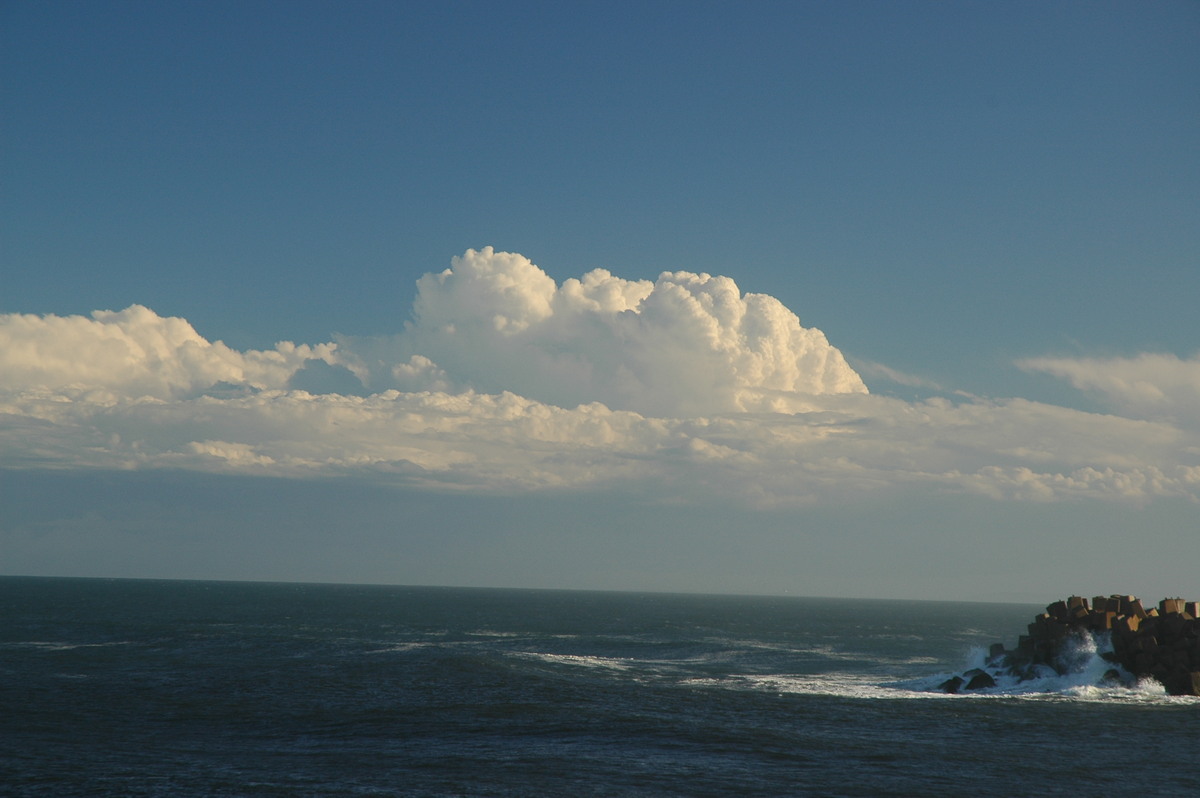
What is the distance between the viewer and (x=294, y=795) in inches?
1102

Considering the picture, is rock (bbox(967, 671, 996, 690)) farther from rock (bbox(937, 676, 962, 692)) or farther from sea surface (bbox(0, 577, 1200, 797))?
sea surface (bbox(0, 577, 1200, 797))

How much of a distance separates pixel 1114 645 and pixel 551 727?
Answer: 3403 centimetres

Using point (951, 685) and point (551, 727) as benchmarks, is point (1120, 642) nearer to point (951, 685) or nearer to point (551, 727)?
point (951, 685)

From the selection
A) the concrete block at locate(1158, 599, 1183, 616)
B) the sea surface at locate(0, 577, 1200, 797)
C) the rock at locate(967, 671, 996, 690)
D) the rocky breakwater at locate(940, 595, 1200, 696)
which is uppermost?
the concrete block at locate(1158, 599, 1183, 616)

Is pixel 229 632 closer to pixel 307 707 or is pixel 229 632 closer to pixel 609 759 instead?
pixel 307 707

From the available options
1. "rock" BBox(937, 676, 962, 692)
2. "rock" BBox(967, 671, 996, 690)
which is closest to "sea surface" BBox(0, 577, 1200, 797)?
"rock" BBox(967, 671, 996, 690)

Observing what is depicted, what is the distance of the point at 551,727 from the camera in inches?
1578

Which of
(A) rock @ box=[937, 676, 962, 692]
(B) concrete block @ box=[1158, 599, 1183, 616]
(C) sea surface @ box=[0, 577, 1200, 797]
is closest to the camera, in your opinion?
(C) sea surface @ box=[0, 577, 1200, 797]

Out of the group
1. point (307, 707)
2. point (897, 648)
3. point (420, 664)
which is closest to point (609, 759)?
point (307, 707)

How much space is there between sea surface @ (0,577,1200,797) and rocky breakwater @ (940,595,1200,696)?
1.14 m

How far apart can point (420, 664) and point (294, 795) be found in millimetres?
34215

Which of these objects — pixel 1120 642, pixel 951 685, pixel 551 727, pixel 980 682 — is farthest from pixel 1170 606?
pixel 551 727

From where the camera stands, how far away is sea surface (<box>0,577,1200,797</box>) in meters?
30.2

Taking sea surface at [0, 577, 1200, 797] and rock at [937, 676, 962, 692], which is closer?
sea surface at [0, 577, 1200, 797]
